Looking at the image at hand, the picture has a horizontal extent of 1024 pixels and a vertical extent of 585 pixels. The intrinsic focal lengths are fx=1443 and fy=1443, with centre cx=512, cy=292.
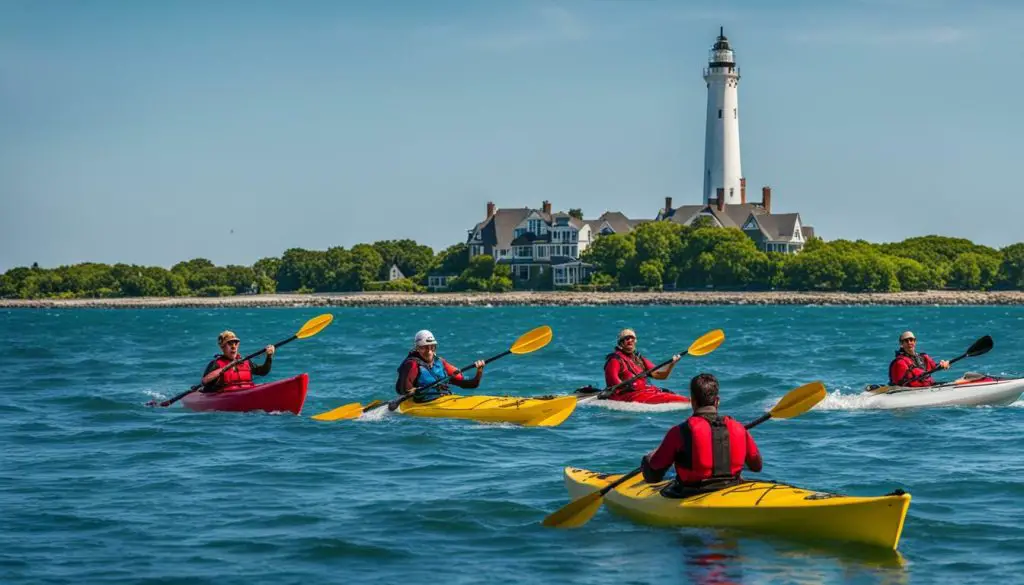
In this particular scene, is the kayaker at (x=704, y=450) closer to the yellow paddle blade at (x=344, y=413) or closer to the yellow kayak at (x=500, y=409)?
the yellow kayak at (x=500, y=409)

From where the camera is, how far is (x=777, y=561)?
11109mm

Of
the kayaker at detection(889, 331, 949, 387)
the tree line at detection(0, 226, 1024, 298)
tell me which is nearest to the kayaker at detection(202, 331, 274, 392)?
the kayaker at detection(889, 331, 949, 387)

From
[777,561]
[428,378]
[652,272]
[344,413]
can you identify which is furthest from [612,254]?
[777,561]

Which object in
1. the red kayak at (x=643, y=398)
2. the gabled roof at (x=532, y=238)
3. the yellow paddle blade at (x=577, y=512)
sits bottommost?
the yellow paddle blade at (x=577, y=512)

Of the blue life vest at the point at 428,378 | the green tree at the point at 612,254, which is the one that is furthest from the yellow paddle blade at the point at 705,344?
the green tree at the point at 612,254

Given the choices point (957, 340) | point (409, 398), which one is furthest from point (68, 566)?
point (957, 340)

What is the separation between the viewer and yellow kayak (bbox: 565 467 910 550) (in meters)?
11.1

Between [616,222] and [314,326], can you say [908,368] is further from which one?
[616,222]

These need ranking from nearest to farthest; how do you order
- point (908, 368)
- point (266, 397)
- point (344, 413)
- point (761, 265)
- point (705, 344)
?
point (705, 344), point (344, 413), point (266, 397), point (908, 368), point (761, 265)

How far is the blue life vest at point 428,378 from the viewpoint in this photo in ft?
64.9

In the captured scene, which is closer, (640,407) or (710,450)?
(710,450)

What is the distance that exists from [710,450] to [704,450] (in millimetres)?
50

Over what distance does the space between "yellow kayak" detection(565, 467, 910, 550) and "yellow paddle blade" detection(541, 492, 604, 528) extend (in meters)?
0.39

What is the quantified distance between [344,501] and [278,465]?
2.49m
